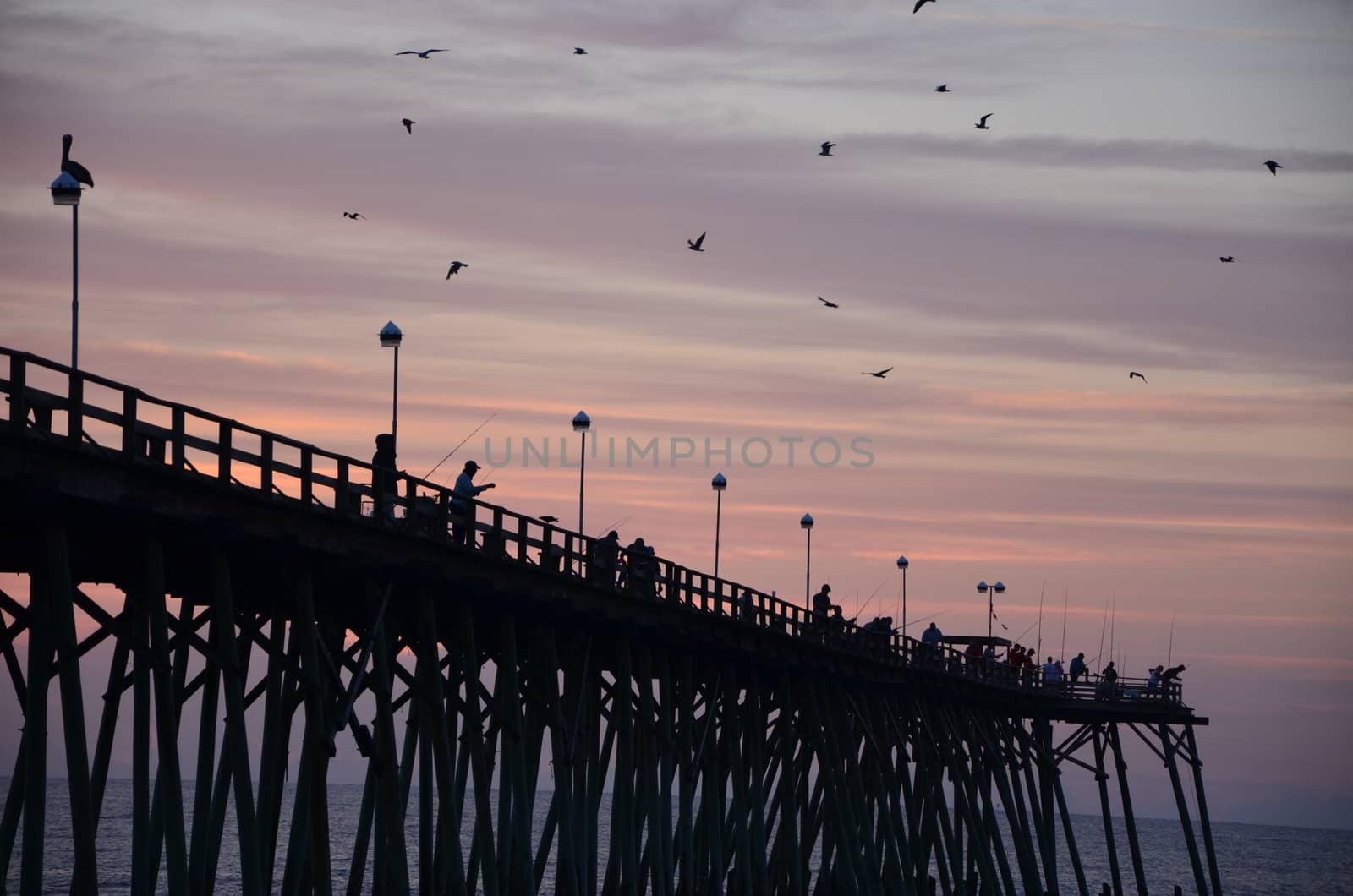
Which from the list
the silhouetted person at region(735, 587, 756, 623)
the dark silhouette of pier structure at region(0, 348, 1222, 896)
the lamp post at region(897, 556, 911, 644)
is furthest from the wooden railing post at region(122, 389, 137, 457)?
the lamp post at region(897, 556, 911, 644)

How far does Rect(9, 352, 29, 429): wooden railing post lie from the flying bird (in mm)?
4771

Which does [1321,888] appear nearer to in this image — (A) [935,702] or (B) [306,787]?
(A) [935,702]

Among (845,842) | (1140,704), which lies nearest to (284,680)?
(845,842)

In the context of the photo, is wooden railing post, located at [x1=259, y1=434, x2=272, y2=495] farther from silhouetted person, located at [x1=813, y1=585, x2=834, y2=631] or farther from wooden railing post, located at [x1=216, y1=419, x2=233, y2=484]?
silhouetted person, located at [x1=813, y1=585, x2=834, y2=631]

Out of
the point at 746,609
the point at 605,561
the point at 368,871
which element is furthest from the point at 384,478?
the point at 368,871

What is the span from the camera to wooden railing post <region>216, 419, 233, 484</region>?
86.0 feet

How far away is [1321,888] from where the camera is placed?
152750 millimetres

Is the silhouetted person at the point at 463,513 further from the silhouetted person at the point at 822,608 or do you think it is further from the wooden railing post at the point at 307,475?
the silhouetted person at the point at 822,608

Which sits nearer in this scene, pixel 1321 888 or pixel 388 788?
pixel 388 788

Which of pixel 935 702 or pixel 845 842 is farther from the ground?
pixel 935 702

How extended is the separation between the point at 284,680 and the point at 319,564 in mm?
3272

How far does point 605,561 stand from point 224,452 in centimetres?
1343

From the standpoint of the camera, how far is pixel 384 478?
30.9m

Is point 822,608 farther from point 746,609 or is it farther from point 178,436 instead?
point 178,436
